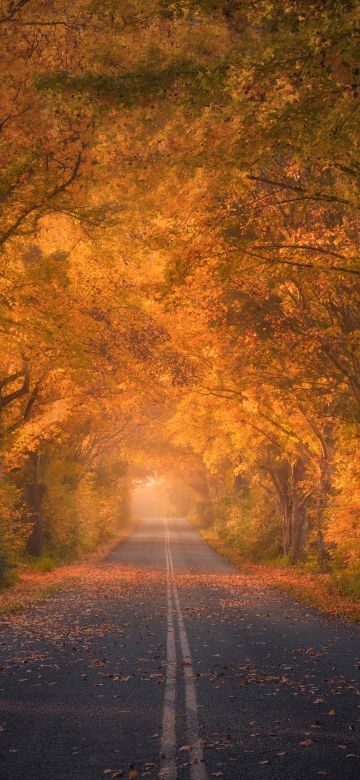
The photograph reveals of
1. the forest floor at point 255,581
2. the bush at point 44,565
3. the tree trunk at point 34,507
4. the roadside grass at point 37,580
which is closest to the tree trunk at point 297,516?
the forest floor at point 255,581

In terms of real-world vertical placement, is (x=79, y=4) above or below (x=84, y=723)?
above

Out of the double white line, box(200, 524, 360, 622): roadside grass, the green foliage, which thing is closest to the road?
the double white line

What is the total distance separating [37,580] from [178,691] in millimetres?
15879

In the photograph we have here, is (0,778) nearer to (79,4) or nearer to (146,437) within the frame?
(79,4)

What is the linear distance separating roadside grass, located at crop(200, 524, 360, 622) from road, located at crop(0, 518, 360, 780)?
2.69 ft

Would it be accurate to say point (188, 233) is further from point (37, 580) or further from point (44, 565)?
point (44, 565)

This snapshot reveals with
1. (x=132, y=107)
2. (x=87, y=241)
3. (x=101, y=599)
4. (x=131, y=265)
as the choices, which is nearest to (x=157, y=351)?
(x=131, y=265)

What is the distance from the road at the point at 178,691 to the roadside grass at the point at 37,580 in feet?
2.97

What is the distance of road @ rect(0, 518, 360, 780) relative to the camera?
676 centimetres

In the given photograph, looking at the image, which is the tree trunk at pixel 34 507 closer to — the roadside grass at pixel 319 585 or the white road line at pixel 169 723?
the roadside grass at pixel 319 585

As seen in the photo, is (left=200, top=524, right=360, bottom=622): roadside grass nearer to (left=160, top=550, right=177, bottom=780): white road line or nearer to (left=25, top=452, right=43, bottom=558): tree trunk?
(left=160, top=550, right=177, bottom=780): white road line

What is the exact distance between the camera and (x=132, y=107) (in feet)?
32.1

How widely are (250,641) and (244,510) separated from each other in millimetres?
31151

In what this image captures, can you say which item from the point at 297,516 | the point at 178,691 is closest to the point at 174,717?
the point at 178,691
